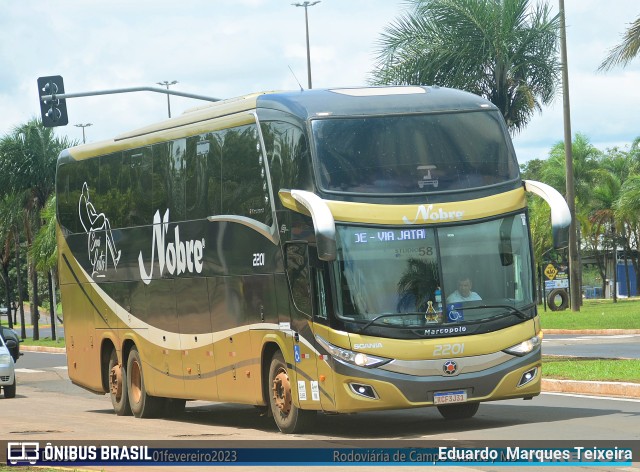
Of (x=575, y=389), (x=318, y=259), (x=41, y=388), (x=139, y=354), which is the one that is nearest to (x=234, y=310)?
(x=318, y=259)

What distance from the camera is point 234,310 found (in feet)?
57.2

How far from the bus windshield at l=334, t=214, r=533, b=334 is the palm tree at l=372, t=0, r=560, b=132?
1095 centimetres

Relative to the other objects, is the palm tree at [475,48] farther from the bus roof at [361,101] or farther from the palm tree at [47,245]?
the palm tree at [47,245]

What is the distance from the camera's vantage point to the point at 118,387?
21.9m

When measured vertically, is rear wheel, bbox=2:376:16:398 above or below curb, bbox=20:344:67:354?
above

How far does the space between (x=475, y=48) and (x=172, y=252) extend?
30.8ft

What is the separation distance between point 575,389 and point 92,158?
867 centimetres

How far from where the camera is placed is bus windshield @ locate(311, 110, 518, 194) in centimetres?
1535

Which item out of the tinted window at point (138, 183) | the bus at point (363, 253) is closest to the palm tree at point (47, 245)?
the tinted window at point (138, 183)

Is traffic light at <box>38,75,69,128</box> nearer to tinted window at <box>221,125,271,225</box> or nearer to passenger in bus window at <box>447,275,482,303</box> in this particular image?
tinted window at <box>221,125,271,225</box>

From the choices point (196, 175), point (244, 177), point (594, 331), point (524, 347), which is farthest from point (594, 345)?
point (244, 177)

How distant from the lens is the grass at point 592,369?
2084cm

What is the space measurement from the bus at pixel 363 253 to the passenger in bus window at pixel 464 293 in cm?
3

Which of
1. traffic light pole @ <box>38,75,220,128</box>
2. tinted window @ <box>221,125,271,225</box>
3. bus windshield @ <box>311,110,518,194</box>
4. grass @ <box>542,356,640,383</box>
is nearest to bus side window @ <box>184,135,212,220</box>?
tinted window @ <box>221,125,271,225</box>
